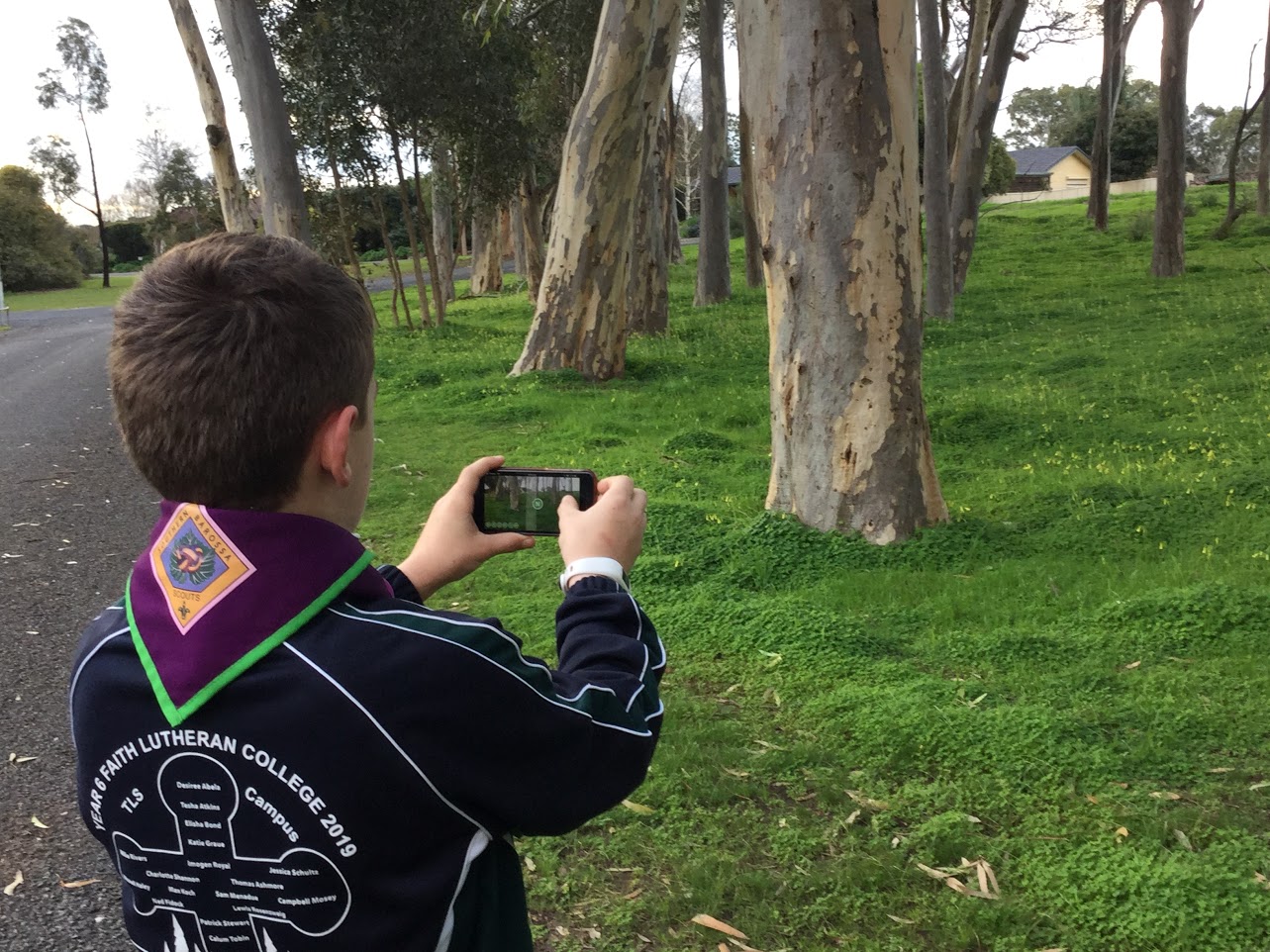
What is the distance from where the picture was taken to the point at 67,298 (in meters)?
41.3

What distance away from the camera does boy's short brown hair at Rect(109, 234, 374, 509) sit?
132 cm

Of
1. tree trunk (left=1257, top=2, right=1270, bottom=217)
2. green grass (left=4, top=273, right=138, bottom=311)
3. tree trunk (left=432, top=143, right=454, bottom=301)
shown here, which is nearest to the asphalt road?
tree trunk (left=432, top=143, right=454, bottom=301)

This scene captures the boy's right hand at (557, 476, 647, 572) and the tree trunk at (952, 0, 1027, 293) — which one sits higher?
the tree trunk at (952, 0, 1027, 293)

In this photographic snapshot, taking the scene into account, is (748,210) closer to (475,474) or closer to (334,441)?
(475,474)

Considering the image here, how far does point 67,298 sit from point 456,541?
45.6 metres

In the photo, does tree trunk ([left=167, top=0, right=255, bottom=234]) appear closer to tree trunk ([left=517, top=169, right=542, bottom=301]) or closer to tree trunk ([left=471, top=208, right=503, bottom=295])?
tree trunk ([left=517, top=169, right=542, bottom=301])

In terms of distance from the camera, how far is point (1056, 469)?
7.30 meters

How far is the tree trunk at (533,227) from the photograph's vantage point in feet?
79.4

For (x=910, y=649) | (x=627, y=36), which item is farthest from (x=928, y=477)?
(x=627, y=36)

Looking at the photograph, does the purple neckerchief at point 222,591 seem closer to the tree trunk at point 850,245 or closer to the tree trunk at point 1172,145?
the tree trunk at point 850,245

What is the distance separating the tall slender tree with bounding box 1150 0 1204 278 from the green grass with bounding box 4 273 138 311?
28.0m

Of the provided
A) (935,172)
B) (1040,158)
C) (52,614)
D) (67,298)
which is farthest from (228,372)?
(1040,158)

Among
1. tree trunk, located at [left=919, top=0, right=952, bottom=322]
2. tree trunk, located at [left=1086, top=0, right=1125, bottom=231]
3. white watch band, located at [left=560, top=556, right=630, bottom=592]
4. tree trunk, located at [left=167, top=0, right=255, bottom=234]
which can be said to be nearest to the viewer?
white watch band, located at [left=560, top=556, right=630, bottom=592]

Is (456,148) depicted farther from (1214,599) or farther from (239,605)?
Answer: (239,605)
